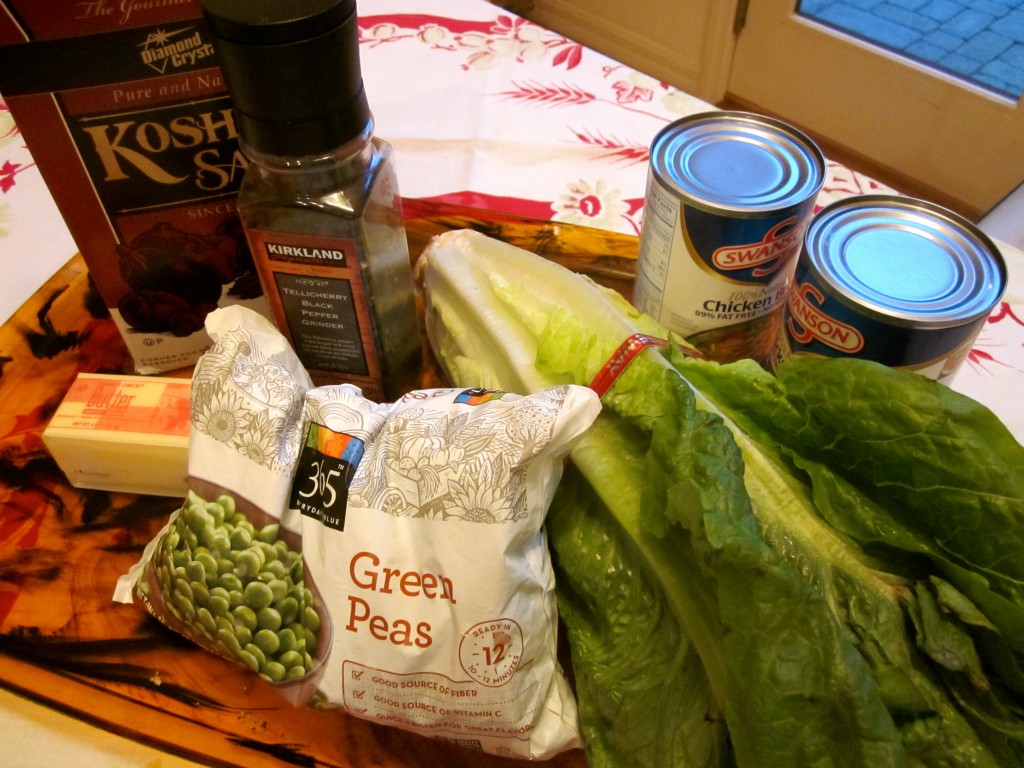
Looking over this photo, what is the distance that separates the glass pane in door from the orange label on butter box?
1639 mm

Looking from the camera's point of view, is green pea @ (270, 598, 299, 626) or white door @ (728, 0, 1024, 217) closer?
green pea @ (270, 598, 299, 626)

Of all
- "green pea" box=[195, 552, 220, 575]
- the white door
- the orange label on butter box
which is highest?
"green pea" box=[195, 552, 220, 575]

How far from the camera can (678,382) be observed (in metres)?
0.55

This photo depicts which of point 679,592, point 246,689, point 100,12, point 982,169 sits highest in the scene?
point 100,12

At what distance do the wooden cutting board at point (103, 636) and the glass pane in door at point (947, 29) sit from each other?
1.49 m

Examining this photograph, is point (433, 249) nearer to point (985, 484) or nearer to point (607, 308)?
point (607, 308)

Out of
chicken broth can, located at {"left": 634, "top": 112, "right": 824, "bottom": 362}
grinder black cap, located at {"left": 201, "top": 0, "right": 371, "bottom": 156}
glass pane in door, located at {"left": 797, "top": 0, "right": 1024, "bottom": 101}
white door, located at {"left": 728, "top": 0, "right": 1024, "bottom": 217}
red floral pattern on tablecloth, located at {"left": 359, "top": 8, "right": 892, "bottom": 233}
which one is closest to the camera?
grinder black cap, located at {"left": 201, "top": 0, "right": 371, "bottom": 156}

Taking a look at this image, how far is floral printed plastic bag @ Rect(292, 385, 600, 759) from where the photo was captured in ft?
1.67

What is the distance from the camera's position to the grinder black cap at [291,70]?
482mm

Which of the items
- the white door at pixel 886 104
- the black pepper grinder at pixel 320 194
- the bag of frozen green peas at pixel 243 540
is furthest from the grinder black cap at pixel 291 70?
the white door at pixel 886 104

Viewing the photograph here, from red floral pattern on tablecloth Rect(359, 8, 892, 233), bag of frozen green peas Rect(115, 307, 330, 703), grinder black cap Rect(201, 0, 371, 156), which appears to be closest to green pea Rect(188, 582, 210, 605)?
bag of frozen green peas Rect(115, 307, 330, 703)

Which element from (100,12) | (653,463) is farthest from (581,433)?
(100,12)

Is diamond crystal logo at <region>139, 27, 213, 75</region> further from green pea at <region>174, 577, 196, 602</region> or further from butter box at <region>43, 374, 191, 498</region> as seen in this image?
green pea at <region>174, 577, 196, 602</region>

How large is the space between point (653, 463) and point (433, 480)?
5.5 inches
